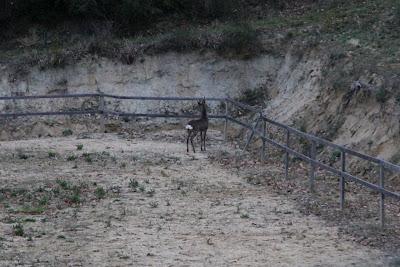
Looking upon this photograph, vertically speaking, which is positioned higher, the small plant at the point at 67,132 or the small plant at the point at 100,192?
the small plant at the point at 67,132

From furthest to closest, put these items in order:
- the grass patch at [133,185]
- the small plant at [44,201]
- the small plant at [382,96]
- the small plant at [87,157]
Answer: the small plant at [87,157] → the small plant at [382,96] → the grass patch at [133,185] → the small plant at [44,201]

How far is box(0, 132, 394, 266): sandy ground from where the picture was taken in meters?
12.6

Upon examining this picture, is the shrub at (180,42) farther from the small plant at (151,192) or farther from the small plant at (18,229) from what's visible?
the small plant at (18,229)

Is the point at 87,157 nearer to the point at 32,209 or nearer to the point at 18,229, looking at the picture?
the point at 32,209

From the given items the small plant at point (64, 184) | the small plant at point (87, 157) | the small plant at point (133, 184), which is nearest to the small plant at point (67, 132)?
the small plant at point (87, 157)

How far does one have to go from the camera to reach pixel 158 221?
49.3 ft

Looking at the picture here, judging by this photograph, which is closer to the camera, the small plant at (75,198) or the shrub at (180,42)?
the small plant at (75,198)

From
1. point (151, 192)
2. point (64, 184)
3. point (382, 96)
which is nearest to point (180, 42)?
point (382, 96)

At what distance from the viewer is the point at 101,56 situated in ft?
96.1

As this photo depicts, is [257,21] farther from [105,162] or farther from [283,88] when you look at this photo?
[105,162]

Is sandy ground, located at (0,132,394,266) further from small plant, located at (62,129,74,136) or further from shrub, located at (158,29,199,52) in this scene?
shrub, located at (158,29,199,52)

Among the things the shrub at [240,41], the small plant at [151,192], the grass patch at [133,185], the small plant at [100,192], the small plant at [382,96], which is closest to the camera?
the small plant at [100,192]

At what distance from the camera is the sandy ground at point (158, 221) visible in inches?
495

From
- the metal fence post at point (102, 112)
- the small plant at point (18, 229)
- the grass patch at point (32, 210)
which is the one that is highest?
the metal fence post at point (102, 112)
